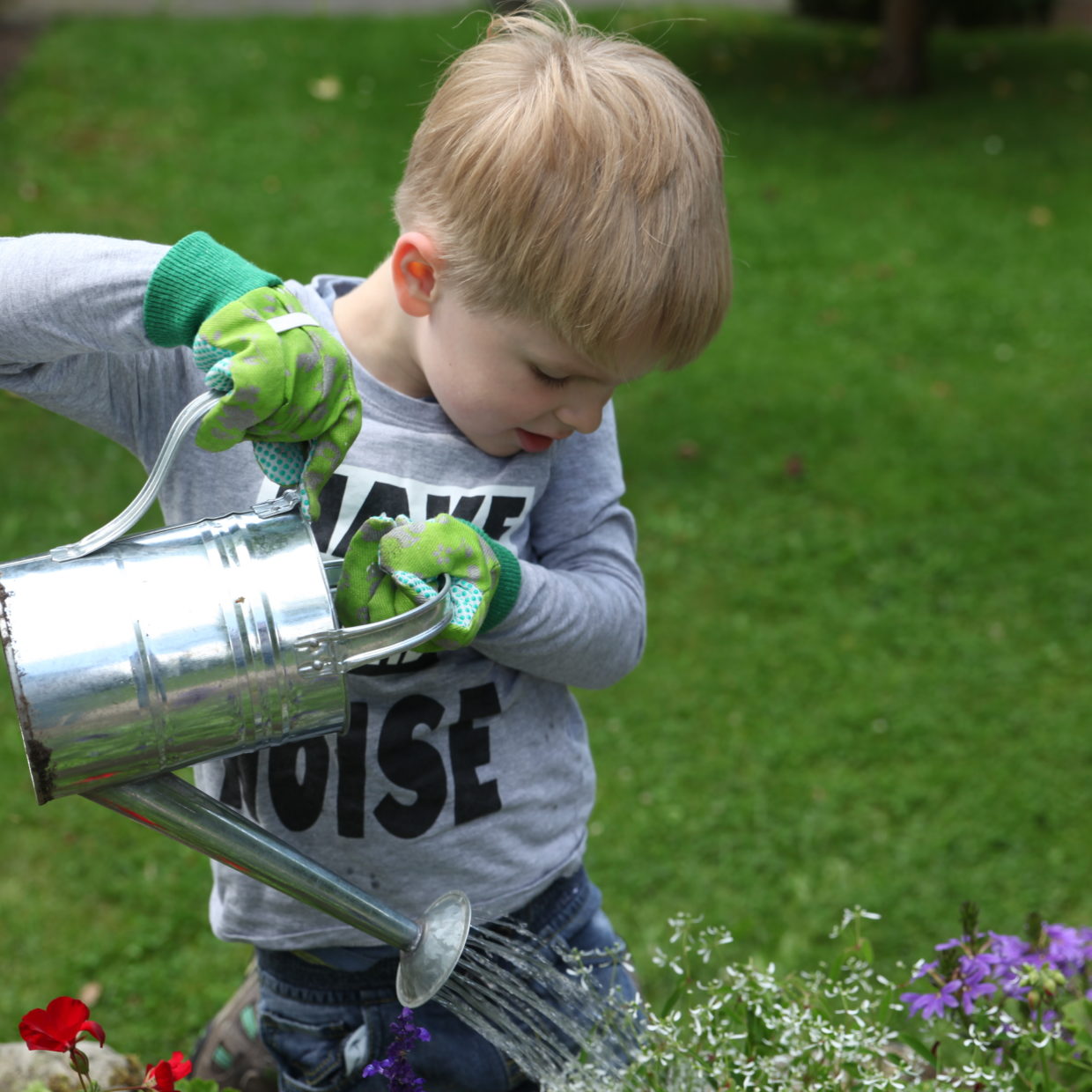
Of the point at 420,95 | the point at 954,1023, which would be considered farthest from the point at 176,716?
the point at 420,95

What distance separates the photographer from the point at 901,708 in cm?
360

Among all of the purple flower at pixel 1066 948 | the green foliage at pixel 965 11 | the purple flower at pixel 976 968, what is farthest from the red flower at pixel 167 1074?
the green foliage at pixel 965 11

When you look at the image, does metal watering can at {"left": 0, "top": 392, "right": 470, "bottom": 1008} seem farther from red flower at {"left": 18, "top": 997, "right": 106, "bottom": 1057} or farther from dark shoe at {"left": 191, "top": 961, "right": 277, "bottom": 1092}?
dark shoe at {"left": 191, "top": 961, "right": 277, "bottom": 1092}

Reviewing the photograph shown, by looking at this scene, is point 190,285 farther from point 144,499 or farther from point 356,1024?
point 356,1024

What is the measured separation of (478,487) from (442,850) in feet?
1.53

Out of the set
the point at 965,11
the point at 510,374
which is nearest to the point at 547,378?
the point at 510,374

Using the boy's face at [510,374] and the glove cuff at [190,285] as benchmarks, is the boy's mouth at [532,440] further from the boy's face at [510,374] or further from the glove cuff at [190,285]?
the glove cuff at [190,285]

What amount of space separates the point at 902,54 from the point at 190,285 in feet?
26.4

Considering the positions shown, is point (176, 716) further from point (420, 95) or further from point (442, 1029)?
point (420, 95)

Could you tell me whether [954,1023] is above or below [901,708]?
above

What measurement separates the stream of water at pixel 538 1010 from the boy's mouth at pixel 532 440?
57cm

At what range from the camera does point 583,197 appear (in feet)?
4.31

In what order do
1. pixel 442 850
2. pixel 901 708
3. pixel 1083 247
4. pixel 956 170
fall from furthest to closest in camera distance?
pixel 956 170, pixel 1083 247, pixel 901 708, pixel 442 850

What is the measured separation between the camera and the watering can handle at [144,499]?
109 centimetres
